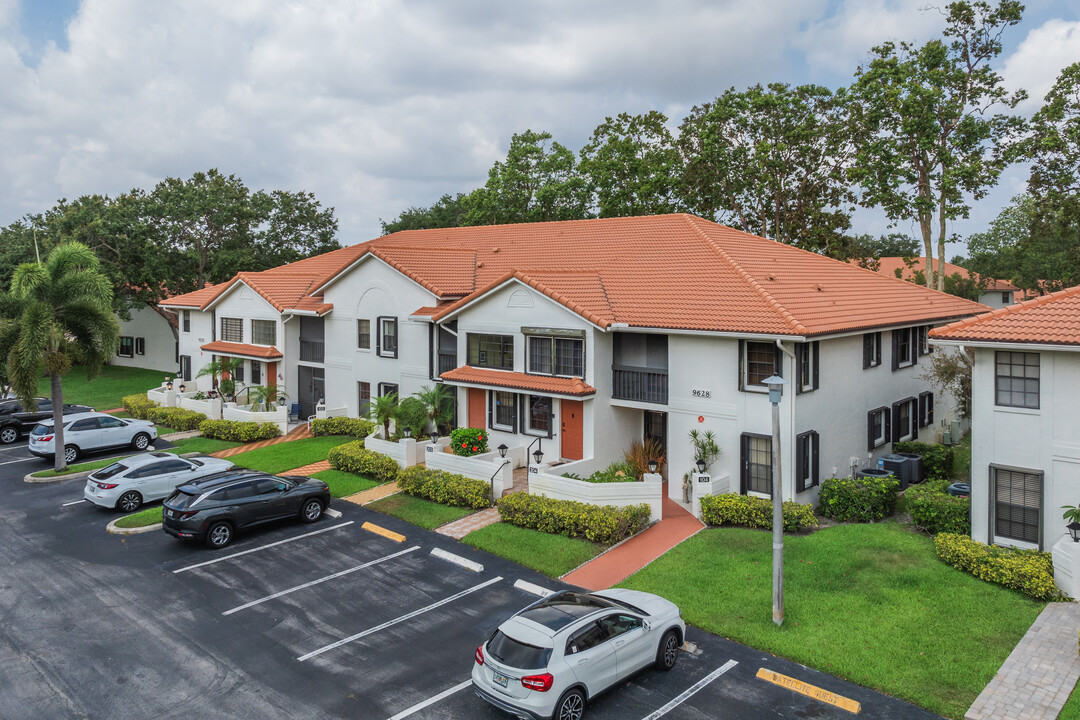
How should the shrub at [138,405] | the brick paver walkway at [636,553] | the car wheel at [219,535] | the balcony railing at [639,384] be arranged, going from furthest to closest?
1. the shrub at [138,405]
2. the balcony railing at [639,384]
3. the car wheel at [219,535]
4. the brick paver walkway at [636,553]

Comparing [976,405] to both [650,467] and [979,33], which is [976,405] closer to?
[650,467]

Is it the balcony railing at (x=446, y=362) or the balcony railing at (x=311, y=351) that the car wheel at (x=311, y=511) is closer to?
the balcony railing at (x=446, y=362)

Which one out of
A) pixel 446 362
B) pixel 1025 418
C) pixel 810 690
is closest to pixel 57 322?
pixel 446 362

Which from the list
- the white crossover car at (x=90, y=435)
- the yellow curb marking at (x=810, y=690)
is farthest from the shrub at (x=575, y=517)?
the white crossover car at (x=90, y=435)

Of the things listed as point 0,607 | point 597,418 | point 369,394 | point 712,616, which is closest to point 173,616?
point 0,607

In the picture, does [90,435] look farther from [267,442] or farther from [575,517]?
[575,517]

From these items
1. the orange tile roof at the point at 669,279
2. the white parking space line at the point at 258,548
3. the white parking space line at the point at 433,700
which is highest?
the orange tile roof at the point at 669,279

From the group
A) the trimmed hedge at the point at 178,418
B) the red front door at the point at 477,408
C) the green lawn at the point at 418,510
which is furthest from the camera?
the trimmed hedge at the point at 178,418
